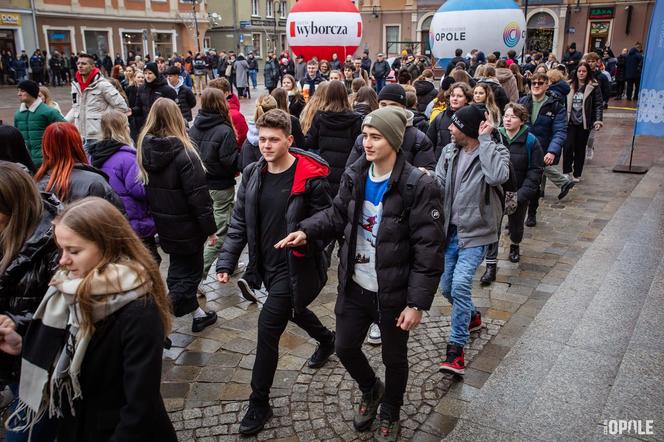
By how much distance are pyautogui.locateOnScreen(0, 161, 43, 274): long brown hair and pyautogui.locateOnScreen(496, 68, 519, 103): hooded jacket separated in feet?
29.6

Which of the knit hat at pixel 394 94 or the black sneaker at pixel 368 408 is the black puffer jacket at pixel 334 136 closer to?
the knit hat at pixel 394 94

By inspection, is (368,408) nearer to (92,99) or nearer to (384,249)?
(384,249)

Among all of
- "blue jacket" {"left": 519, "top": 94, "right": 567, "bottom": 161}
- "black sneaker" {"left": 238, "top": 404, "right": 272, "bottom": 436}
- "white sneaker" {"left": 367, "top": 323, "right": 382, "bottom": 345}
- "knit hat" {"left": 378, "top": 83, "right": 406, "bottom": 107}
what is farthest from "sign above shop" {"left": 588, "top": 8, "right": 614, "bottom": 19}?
"black sneaker" {"left": 238, "top": 404, "right": 272, "bottom": 436}

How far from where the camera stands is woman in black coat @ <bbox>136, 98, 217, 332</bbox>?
4.44 metres

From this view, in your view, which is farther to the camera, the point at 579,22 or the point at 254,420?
the point at 579,22

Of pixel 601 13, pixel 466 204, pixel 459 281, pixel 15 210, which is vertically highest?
pixel 601 13

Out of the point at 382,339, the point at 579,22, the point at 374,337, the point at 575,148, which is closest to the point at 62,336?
the point at 382,339

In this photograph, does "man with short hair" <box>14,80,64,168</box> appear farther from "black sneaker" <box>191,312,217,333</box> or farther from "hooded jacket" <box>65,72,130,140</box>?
"black sneaker" <box>191,312,217,333</box>

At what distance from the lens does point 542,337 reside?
13.9 ft

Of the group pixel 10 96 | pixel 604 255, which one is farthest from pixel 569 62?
pixel 10 96

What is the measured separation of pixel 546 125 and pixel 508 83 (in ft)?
9.97

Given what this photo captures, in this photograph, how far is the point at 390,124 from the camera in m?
3.05

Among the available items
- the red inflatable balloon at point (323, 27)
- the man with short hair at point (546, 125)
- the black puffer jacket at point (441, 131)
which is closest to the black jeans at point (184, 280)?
the black puffer jacket at point (441, 131)

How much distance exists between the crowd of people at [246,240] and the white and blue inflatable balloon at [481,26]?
14208mm
